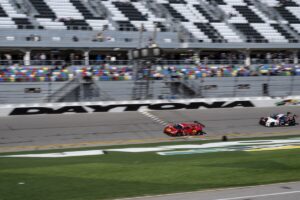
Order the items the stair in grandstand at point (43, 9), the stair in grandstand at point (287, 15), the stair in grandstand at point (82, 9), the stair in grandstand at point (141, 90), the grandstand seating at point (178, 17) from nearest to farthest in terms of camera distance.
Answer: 1. the stair in grandstand at point (141, 90)
2. the grandstand seating at point (178, 17)
3. the stair in grandstand at point (43, 9)
4. the stair in grandstand at point (82, 9)
5. the stair in grandstand at point (287, 15)

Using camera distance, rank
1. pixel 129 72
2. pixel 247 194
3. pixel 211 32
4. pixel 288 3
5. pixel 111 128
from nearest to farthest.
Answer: pixel 247 194 → pixel 111 128 → pixel 129 72 → pixel 211 32 → pixel 288 3

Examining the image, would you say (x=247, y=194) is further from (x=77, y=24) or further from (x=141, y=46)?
(x=77, y=24)

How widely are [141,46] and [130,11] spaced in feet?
20.3

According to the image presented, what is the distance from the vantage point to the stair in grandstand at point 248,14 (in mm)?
44128

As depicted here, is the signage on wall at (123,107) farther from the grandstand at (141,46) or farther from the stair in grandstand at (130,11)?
the stair in grandstand at (130,11)

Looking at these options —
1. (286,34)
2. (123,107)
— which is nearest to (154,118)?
(123,107)

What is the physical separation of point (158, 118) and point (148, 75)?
11.4 feet

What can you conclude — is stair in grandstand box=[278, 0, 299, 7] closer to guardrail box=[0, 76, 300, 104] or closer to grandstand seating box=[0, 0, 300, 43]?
grandstand seating box=[0, 0, 300, 43]

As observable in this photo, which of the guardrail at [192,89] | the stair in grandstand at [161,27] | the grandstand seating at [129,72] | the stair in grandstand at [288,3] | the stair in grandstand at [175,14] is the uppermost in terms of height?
the stair in grandstand at [288,3]

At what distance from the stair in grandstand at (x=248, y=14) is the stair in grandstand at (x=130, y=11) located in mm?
10612

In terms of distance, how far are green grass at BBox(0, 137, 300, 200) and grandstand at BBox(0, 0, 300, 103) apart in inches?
555

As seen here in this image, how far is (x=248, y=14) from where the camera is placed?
44.9m

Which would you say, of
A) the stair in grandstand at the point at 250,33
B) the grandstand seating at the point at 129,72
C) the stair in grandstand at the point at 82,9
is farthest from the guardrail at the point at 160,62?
the stair in grandstand at the point at 82,9

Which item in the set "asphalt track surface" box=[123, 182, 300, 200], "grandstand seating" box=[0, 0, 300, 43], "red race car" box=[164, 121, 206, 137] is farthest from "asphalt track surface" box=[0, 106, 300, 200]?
"asphalt track surface" box=[123, 182, 300, 200]
